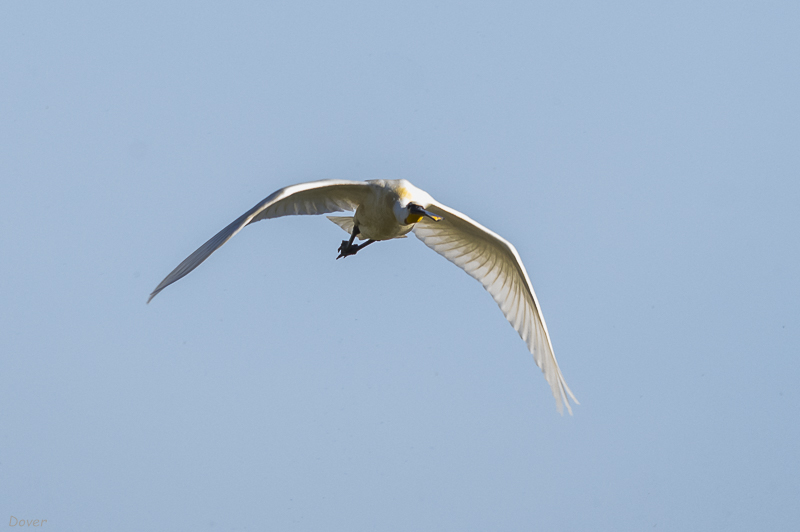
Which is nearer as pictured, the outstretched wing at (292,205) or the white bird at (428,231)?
the outstretched wing at (292,205)

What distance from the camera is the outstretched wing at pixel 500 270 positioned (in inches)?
533

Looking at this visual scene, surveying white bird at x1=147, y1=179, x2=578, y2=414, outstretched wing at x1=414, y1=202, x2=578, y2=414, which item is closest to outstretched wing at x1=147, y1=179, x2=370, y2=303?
white bird at x1=147, y1=179, x2=578, y2=414

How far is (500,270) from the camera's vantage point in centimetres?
1442

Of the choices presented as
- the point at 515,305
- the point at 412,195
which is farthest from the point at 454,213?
the point at 515,305

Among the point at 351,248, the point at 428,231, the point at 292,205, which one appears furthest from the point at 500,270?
the point at 292,205

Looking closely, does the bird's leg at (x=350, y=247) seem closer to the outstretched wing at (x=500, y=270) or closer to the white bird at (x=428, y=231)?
the white bird at (x=428, y=231)

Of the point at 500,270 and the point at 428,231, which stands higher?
the point at 428,231

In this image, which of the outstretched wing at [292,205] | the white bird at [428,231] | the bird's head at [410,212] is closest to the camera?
the outstretched wing at [292,205]

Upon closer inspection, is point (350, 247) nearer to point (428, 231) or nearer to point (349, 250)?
point (349, 250)

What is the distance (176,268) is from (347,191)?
3216 millimetres

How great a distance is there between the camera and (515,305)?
14.4m

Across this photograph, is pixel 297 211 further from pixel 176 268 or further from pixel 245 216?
pixel 176 268

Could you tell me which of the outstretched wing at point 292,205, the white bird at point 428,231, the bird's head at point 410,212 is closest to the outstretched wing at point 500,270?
the white bird at point 428,231

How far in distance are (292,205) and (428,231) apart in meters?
2.57
